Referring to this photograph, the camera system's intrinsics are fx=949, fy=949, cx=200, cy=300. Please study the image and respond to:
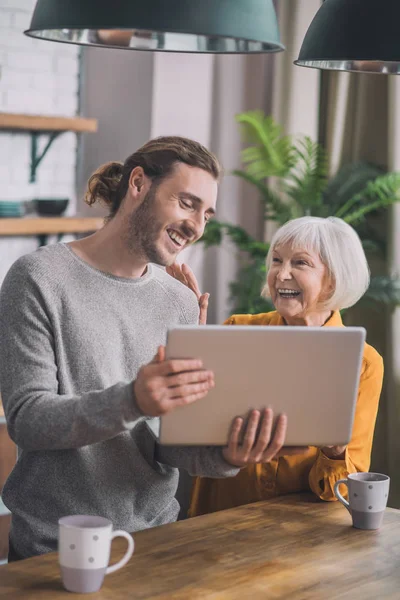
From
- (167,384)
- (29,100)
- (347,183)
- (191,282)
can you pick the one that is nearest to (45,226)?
(29,100)

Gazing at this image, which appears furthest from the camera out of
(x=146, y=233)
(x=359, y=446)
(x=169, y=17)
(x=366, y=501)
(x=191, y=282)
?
(x=191, y=282)

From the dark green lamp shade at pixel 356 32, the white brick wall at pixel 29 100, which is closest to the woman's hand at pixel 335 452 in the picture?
the dark green lamp shade at pixel 356 32

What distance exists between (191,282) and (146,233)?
462 millimetres

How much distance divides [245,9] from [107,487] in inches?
37.3

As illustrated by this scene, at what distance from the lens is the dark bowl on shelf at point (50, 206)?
3983mm

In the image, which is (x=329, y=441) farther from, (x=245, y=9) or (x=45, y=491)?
(x=245, y=9)

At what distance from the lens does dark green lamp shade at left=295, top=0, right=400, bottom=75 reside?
170cm

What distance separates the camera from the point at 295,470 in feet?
7.25

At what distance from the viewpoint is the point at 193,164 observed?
199 cm

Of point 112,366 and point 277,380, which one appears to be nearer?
point 277,380

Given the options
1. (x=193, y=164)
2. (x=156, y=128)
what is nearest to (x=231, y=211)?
(x=156, y=128)

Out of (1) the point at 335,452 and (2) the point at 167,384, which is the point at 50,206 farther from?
(2) the point at 167,384

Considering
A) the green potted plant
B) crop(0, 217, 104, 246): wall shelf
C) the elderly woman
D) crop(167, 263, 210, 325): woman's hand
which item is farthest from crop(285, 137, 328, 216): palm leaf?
crop(167, 263, 210, 325): woman's hand

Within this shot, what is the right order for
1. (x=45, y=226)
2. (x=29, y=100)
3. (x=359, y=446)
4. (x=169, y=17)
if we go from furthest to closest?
(x=29, y=100)
(x=45, y=226)
(x=359, y=446)
(x=169, y=17)
